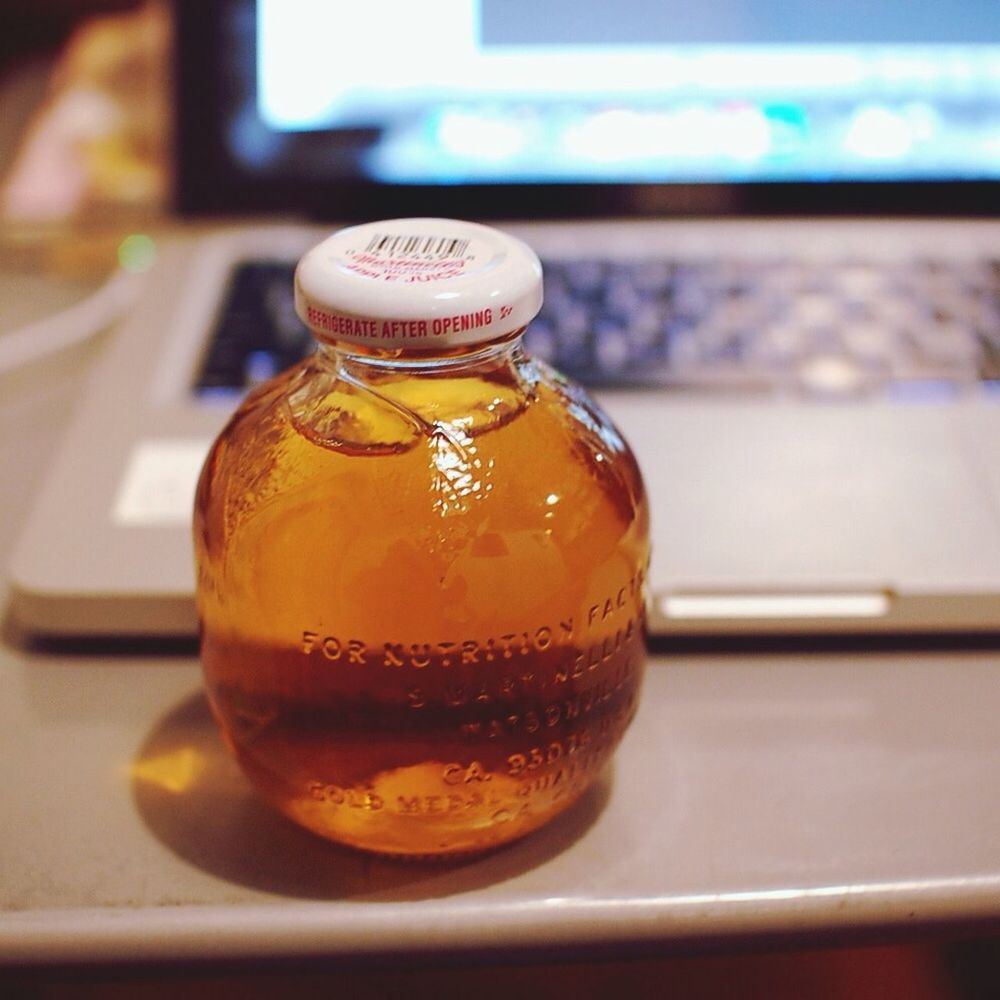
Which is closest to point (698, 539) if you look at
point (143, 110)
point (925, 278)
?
point (925, 278)

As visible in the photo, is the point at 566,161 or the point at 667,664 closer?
the point at 667,664

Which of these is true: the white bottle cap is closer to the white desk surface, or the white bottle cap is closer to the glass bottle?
the glass bottle

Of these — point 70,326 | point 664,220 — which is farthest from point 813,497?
point 70,326

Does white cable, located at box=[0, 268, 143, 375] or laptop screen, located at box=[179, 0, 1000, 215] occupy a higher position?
laptop screen, located at box=[179, 0, 1000, 215]

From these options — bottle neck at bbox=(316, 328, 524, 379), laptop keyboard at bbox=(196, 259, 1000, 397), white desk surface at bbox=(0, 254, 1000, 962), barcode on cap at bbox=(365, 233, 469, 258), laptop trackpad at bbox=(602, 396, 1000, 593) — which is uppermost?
barcode on cap at bbox=(365, 233, 469, 258)

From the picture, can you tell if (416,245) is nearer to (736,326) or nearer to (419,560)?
(419,560)

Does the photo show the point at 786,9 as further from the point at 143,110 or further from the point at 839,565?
the point at 143,110

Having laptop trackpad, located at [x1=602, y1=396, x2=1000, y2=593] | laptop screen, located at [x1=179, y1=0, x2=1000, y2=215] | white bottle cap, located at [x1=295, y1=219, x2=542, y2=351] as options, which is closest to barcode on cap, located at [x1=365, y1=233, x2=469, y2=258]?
white bottle cap, located at [x1=295, y1=219, x2=542, y2=351]
